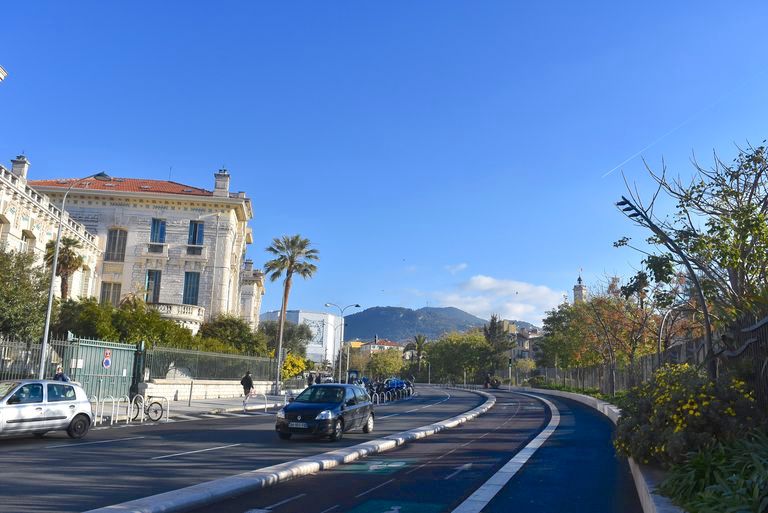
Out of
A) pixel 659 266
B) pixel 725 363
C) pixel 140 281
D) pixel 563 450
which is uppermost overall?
pixel 140 281

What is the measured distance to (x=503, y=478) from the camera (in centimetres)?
1127

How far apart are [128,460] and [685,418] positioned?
982cm

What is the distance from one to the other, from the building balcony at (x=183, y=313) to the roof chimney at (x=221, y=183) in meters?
10.9

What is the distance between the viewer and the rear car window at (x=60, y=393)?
15.5 m

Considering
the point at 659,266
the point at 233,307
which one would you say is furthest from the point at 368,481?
the point at 233,307

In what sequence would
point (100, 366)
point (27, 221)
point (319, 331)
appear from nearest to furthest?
1. point (100, 366)
2. point (27, 221)
3. point (319, 331)

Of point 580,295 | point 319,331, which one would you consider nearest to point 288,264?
point 580,295

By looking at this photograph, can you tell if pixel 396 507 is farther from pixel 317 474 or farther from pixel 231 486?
pixel 317 474

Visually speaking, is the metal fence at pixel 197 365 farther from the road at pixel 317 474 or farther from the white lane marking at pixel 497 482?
the white lane marking at pixel 497 482

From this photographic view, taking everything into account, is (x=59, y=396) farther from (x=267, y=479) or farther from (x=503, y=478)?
(x=503, y=478)

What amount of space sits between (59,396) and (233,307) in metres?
46.1

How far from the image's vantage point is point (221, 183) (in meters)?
55.3

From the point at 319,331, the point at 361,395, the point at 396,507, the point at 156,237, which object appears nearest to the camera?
the point at 396,507

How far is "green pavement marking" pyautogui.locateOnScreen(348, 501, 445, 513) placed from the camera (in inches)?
332
